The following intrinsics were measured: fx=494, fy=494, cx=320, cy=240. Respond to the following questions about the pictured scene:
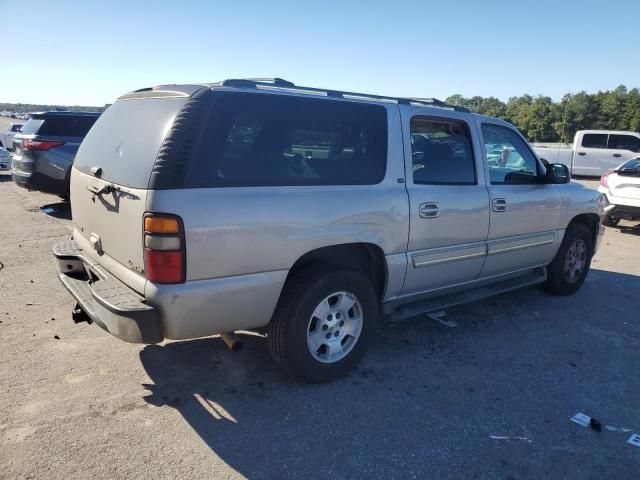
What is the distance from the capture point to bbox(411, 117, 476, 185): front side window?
13.0ft

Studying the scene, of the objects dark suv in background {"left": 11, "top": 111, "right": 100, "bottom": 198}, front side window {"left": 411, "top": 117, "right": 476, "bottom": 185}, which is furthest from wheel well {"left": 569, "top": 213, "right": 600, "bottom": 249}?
dark suv in background {"left": 11, "top": 111, "right": 100, "bottom": 198}

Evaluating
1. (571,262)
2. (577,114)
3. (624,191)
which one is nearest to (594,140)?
(624,191)

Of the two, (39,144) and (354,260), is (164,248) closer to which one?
(354,260)

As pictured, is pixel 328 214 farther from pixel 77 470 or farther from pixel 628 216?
pixel 628 216

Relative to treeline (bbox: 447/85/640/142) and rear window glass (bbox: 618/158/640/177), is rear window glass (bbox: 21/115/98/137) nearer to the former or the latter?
rear window glass (bbox: 618/158/640/177)

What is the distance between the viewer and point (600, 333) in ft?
15.5

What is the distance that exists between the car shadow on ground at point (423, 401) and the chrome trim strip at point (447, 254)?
2.48 feet

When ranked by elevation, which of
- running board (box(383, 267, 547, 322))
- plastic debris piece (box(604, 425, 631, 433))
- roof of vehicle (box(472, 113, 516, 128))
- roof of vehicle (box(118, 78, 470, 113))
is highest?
roof of vehicle (box(118, 78, 470, 113))

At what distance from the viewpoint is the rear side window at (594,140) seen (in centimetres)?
1944

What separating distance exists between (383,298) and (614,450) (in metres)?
1.76

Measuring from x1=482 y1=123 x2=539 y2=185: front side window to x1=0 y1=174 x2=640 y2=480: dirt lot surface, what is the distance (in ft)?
4.65

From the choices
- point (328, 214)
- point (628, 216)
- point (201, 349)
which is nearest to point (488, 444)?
point (328, 214)

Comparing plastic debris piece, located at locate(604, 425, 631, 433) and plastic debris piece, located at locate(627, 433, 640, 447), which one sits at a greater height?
plastic debris piece, located at locate(627, 433, 640, 447)

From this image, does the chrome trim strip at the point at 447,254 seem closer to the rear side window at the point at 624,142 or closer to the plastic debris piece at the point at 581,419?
the plastic debris piece at the point at 581,419
